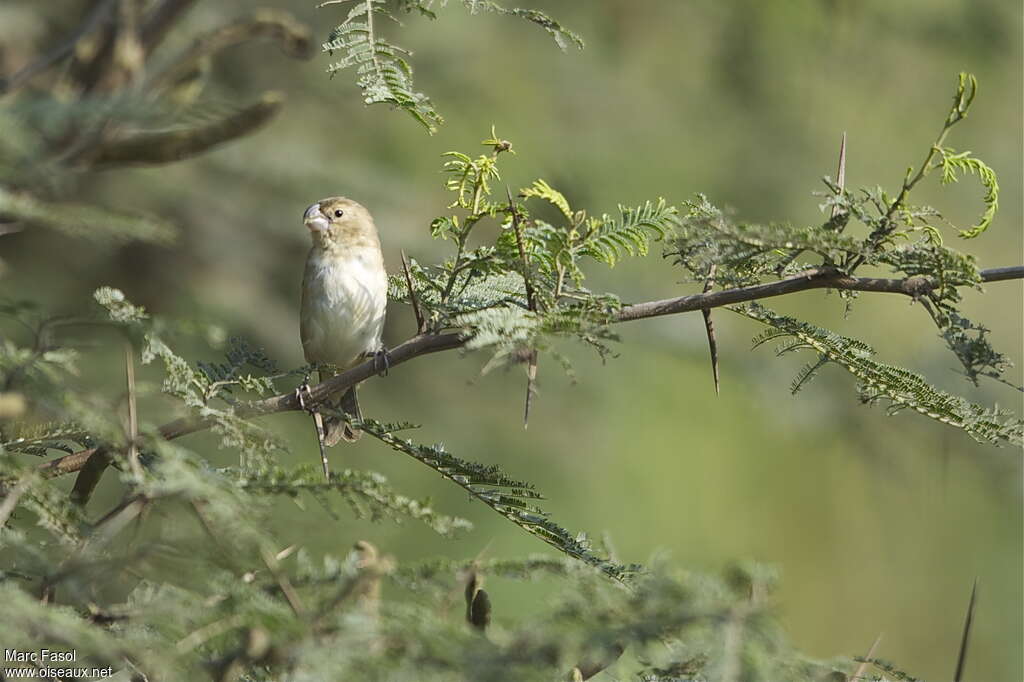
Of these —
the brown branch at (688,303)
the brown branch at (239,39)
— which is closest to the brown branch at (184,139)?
the brown branch at (239,39)

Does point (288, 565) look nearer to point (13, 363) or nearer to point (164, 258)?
point (13, 363)

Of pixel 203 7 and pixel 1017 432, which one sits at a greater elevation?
pixel 203 7

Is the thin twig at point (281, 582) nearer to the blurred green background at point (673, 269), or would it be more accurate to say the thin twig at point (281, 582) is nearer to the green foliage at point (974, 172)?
the green foliage at point (974, 172)

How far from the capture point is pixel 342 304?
4.09 meters

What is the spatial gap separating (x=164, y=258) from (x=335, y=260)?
129 centimetres

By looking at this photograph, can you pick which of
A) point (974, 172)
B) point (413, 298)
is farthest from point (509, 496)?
point (974, 172)

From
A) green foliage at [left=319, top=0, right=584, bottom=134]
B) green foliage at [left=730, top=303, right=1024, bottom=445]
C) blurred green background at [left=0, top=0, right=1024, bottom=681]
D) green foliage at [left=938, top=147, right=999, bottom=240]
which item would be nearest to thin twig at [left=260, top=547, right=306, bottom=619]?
green foliage at [left=319, top=0, right=584, bottom=134]

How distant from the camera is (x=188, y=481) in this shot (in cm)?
133

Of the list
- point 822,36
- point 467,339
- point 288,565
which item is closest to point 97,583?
point 288,565

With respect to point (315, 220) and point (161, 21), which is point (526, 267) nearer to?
point (161, 21)

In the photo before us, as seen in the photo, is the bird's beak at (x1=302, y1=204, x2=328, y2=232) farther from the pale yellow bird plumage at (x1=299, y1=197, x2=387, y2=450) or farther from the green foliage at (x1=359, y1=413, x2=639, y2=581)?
the green foliage at (x1=359, y1=413, x2=639, y2=581)

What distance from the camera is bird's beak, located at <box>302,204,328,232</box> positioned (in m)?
4.14

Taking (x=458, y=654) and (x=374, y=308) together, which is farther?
(x=374, y=308)

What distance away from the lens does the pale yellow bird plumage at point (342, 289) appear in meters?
4.10
